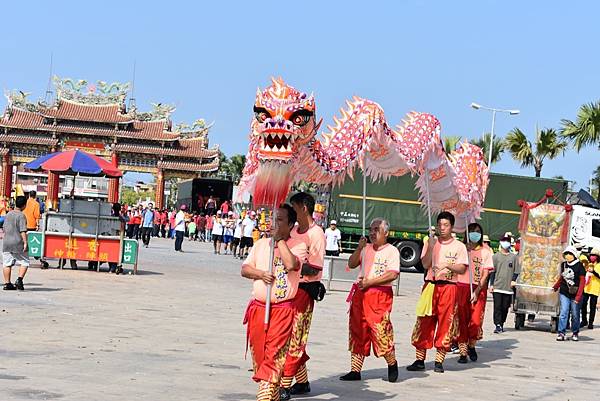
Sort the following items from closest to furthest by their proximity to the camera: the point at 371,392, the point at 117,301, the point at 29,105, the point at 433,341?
the point at 371,392, the point at 433,341, the point at 117,301, the point at 29,105

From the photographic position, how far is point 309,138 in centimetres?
889

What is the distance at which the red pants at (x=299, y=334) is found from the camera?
886 cm

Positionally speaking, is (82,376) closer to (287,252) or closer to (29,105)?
(287,252)

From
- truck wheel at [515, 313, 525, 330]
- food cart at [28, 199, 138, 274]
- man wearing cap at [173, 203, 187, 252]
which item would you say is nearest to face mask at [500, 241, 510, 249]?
truck wheel at [515, 313, 525, 330]

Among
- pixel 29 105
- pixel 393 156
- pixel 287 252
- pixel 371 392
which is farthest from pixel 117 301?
pixel 29 105

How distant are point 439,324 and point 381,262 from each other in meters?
1.64

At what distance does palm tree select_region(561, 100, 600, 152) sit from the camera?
112ft

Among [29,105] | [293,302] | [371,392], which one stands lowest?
[371,392]

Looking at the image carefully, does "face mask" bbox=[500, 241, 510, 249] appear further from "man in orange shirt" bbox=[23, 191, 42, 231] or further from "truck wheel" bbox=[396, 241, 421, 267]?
"truck wheel" bbox=[396, 241, 421, 267]

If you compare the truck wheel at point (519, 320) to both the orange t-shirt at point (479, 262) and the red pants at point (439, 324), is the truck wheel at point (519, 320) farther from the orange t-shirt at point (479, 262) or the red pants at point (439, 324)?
the red pants at point (439, 324)

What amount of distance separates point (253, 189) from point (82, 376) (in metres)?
2.36

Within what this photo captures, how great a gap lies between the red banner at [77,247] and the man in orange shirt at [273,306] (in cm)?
1396

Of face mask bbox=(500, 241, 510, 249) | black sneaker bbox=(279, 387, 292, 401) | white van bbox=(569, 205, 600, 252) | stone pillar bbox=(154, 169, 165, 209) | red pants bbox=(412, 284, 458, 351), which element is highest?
stone pillar bbox=(154, 169, 165, 209)

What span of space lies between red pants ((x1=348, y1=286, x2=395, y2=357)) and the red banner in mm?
12242
